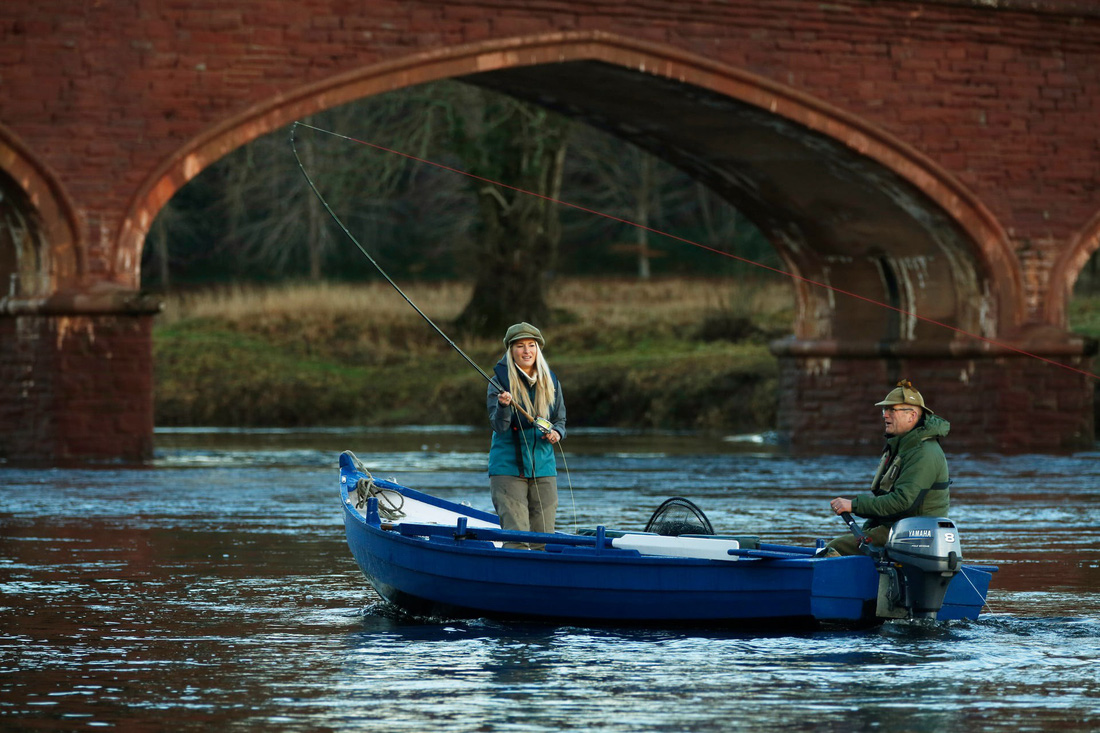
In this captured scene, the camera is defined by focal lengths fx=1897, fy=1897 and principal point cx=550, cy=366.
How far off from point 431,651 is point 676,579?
1.11 metres

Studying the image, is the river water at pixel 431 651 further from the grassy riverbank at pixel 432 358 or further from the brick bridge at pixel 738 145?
the grassy riverbank at pixel 432 358

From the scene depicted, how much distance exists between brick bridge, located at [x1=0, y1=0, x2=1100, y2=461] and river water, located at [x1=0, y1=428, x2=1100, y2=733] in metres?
4.66

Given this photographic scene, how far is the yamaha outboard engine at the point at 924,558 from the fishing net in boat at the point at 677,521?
1041 mm

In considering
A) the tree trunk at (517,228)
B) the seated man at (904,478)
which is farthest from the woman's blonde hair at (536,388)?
the tree trunk at (517,228)

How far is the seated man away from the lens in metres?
8.17

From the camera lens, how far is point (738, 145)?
2159 centimetres

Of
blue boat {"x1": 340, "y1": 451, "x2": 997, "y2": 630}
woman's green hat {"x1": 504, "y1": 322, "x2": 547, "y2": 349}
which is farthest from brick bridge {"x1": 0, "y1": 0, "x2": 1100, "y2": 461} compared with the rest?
blue boat {"x1": 340, "y1": 451, "x2": 997, "y2": 630}

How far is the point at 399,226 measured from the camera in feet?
191

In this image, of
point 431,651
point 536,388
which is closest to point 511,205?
point 536,388

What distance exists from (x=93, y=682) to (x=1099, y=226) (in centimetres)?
1764

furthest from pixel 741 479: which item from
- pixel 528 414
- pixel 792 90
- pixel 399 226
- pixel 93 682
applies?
pixel 399 226

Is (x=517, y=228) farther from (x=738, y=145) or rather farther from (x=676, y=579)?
(x=676, y=579)

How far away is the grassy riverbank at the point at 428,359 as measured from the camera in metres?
29.5

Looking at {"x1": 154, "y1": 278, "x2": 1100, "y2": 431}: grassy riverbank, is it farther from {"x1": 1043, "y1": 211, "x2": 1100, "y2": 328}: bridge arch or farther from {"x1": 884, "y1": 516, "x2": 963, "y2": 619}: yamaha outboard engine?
{"x1": 884, "y1": 516, "x2": 963, "y2": 619}: yamaha outboard engine
